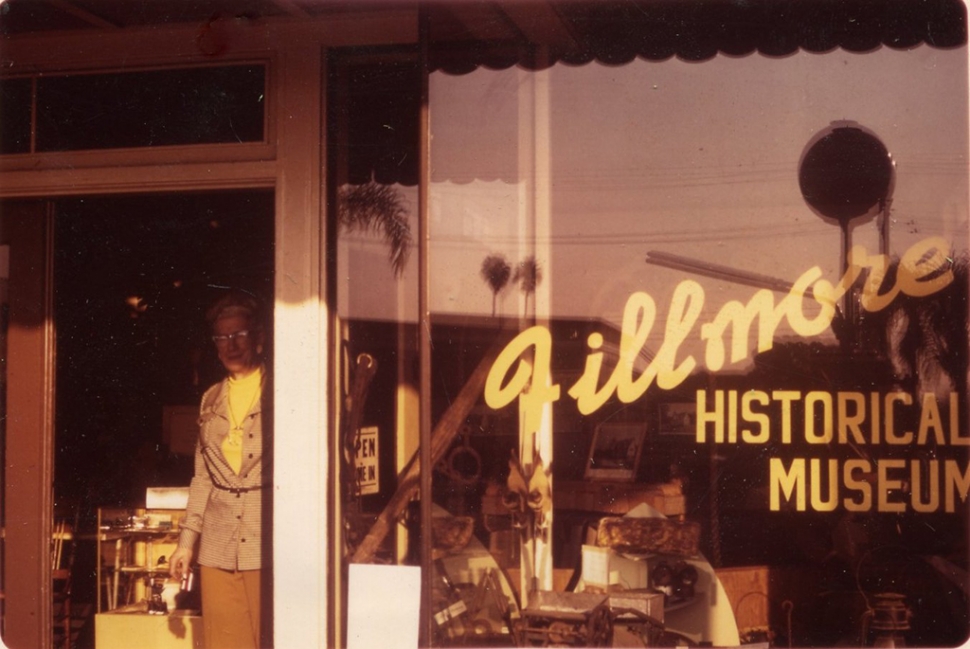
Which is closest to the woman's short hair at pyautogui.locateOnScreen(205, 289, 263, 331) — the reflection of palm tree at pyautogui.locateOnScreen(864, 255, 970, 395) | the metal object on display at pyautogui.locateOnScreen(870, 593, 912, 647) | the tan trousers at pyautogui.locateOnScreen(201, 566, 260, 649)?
the tan trousers at pyautogui.locateOnScreen(201, 566, 260, 649)

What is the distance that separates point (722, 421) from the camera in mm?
4168

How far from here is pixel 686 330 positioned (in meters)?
4.21

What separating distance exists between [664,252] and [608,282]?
27cm

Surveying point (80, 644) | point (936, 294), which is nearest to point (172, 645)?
point (80, 644)

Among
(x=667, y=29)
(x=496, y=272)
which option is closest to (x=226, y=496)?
(x=496, y=272)

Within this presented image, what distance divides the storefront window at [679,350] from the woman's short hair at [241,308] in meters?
0.54

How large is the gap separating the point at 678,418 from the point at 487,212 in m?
1.22

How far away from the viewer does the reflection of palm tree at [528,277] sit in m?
4.42

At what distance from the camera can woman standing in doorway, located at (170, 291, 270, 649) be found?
15.3ft

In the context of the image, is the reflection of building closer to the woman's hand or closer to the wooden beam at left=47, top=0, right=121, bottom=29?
the wooden beam at left=47, top=0, right=121, bottom=29

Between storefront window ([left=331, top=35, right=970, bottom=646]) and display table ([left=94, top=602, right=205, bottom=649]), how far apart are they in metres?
1.02

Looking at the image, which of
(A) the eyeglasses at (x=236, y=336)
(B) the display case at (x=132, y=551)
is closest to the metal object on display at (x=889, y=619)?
(A) the eyeglasses at (x=236, y=336)

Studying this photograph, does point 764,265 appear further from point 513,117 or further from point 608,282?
point 513,117

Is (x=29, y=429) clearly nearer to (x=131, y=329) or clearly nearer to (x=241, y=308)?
(x=131, y=329)
